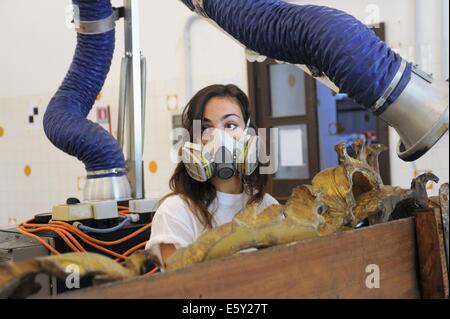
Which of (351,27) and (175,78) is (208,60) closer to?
(175,78)

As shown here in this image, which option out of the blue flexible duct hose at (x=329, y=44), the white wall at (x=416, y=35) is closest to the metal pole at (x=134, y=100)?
the blue flexible duct hose at (x=329, y=44)

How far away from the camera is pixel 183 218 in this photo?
1.27 meters

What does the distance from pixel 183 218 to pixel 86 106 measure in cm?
85

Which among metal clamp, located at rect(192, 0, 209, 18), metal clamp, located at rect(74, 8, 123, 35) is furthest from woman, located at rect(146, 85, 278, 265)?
metal clamp, located at rect(74, 8, 123, 35)

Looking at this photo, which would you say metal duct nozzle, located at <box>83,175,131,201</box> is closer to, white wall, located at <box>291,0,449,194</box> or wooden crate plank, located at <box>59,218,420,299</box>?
wooden crate plank, located at <box>59,218,420,299</box>

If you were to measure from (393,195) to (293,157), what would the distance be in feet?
8.22

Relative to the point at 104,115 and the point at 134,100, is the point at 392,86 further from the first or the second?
the point at 104,115

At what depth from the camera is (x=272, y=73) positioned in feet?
11.3

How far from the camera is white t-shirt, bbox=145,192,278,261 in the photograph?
120 centimetres

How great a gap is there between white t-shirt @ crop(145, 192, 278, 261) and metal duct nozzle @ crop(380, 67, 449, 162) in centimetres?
41

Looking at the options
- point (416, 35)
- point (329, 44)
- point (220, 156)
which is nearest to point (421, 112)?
point (329, 44)

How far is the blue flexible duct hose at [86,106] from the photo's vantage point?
5.82 feet

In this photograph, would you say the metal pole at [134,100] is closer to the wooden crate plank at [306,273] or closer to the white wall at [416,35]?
the wooden crate plank at [306,273]
